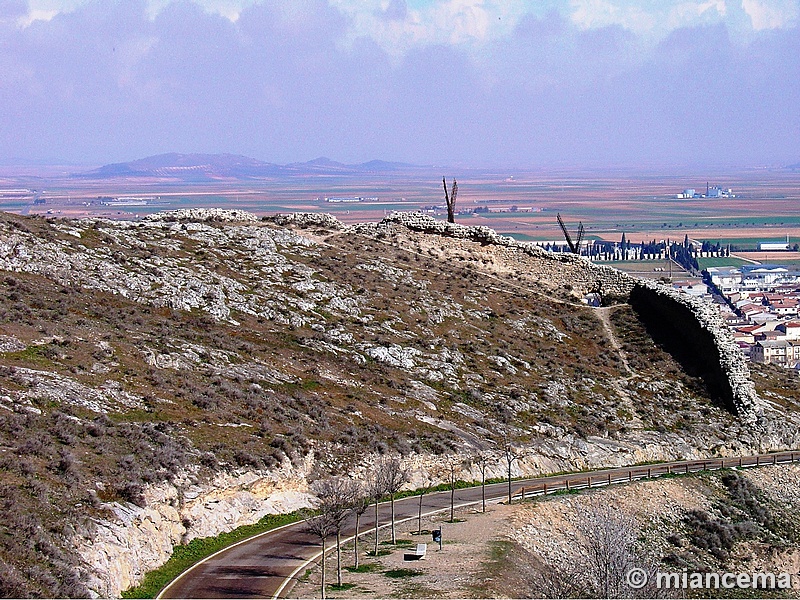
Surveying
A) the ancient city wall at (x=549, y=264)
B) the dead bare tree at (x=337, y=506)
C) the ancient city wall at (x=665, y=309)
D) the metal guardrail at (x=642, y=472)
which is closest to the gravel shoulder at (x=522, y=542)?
the dead bare tree at (x=337, y=506)

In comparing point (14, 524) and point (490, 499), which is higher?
point (14, 524)

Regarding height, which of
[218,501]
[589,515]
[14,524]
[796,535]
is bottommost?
[796,535]

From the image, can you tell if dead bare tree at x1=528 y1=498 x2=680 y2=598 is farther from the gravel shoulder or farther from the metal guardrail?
the metal guardrail

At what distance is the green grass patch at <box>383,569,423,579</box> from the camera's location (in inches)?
753

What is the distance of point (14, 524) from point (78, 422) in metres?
5.43

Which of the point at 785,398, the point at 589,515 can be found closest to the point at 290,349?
the point at 589,515

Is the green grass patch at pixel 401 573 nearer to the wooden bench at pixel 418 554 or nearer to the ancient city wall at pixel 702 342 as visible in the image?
the wooden bench at pixel 418 554

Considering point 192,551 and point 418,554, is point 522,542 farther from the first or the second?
point 192,551

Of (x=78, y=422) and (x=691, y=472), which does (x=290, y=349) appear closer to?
(x=78, y=422)

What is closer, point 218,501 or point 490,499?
point 218,501

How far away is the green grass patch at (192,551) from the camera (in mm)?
17609

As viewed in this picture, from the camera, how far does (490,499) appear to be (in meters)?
25.8

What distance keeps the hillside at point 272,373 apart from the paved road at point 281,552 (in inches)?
38.6

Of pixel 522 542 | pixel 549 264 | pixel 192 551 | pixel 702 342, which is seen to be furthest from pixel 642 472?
pixel 549 264
